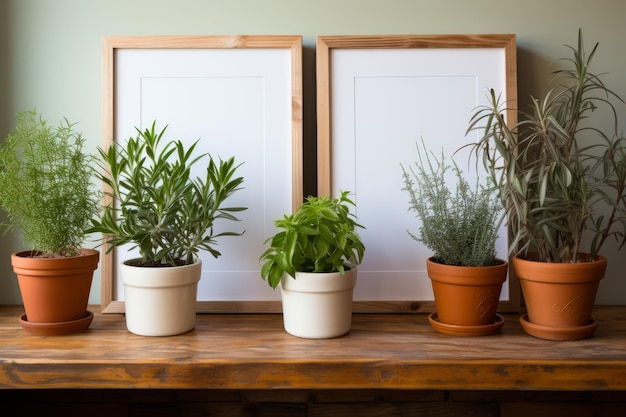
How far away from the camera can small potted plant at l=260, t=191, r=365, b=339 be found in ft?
3.45

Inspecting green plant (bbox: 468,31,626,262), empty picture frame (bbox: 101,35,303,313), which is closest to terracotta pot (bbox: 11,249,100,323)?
empty picture frame (bbox: 101,35,303,313)

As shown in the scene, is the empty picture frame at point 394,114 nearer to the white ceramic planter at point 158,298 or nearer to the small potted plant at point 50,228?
the white ceramic planter at point 158,298

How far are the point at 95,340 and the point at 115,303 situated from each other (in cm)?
19

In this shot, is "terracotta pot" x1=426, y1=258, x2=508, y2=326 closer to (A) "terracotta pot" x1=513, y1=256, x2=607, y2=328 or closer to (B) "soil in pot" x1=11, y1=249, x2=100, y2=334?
(A) "terracotta pot" x1=513, y1=256, x2=607, y2=328

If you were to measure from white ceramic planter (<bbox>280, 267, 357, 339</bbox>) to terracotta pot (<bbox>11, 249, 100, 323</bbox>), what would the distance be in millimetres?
420

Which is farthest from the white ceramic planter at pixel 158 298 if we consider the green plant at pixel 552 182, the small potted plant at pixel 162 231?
the green plant at pixel 552 182

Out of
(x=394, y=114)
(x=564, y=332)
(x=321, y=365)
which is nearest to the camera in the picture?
(x=321, y=365)

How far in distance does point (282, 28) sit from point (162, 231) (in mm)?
562

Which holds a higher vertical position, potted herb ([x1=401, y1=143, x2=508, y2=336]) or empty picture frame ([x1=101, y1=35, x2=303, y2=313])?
empty picture frame ([x1=101, y1=35, x2=303, y2=313])

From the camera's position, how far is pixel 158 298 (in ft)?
3.56

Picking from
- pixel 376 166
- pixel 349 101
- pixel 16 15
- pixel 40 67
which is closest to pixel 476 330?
pixel 376 166

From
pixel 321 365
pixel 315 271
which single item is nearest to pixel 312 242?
pixel 315 271

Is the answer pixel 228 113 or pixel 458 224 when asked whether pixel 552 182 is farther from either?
pixel 228 113

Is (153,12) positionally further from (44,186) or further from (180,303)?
(180,303)
